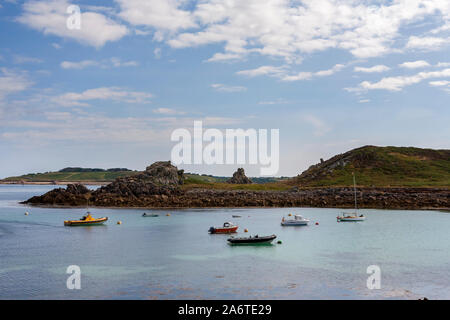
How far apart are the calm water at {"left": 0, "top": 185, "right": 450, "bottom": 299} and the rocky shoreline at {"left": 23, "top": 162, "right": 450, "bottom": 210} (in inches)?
1483

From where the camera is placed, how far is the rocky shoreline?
431ft

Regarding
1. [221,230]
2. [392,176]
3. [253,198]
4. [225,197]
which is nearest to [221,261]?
[221,230]

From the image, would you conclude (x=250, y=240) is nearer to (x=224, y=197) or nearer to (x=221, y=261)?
(x=221, y=261)

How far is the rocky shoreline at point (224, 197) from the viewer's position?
131250mm

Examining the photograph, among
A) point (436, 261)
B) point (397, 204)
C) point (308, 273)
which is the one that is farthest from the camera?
point (397, 204)

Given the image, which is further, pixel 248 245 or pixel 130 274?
pixel 248 245

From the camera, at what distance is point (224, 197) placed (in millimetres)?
149875

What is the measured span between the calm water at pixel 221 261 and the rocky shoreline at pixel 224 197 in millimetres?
37680
